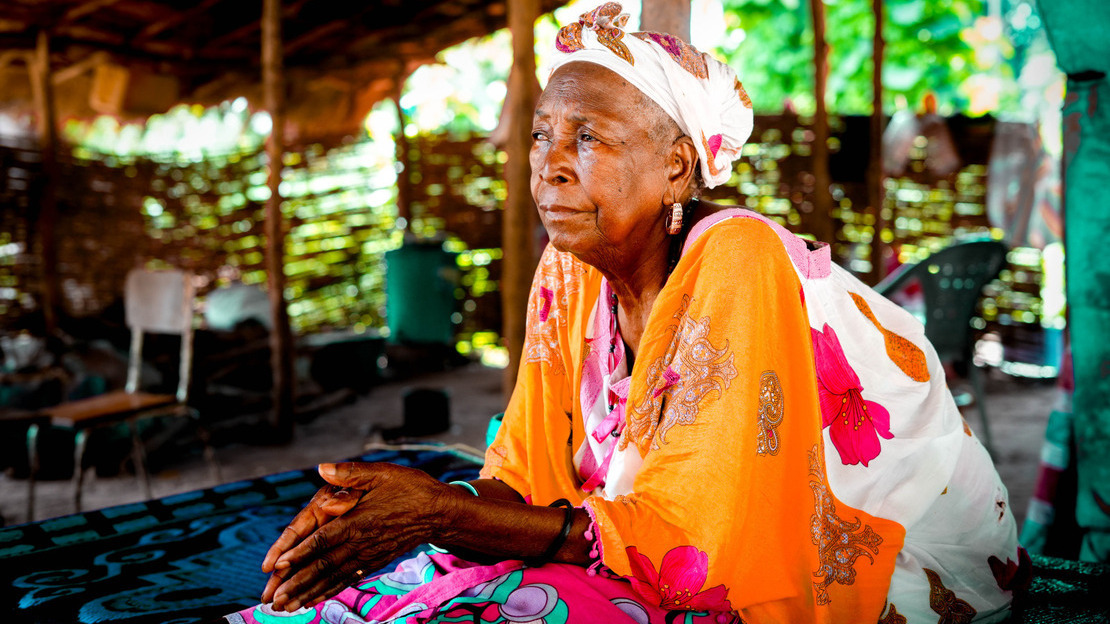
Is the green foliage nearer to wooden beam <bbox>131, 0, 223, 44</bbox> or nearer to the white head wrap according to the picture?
wooden beam <bbox>131, 0, 223, 44</bbox>

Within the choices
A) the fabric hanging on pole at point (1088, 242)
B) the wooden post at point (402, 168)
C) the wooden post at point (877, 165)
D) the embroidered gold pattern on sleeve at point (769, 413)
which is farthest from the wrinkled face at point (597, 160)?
the wooden post at point (402, 168)

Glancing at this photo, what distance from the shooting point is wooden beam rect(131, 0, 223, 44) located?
251 inches

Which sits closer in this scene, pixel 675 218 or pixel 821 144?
pixel 675 218

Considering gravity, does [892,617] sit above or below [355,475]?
below

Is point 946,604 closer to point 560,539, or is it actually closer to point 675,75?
point 560,539

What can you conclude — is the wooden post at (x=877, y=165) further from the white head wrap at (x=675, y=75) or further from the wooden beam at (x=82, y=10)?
the wooden beam at (x=82, y=10)

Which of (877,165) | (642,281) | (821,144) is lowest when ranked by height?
(642,281)

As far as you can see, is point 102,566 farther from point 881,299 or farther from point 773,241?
point 881,299

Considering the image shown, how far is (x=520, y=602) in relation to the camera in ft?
4.41

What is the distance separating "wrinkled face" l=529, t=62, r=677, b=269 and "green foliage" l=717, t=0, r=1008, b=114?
10.7 m

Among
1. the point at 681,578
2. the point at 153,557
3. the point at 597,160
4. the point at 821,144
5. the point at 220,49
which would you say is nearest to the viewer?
the point at 681,578

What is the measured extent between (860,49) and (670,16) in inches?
433

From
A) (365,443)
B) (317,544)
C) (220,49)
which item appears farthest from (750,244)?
(220,49)

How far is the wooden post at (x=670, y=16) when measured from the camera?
261 centimetres
